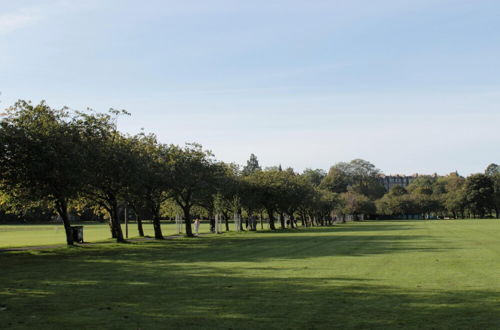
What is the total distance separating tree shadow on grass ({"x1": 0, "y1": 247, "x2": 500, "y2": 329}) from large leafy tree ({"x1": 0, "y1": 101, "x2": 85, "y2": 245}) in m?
13.2

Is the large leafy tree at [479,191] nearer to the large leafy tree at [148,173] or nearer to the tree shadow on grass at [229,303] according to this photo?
the large leafy tree at [148,173]

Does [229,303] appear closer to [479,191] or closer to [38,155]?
[38,155]

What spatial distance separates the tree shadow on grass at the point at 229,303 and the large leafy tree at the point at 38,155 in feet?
43.2

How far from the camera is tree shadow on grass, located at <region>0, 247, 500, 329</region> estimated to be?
11.3 metres

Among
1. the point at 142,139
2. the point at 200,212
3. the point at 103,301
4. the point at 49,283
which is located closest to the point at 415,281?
the point at 103,301

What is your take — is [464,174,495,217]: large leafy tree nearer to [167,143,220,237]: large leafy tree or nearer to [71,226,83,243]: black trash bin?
[167,143,220,237]: large leafy tree

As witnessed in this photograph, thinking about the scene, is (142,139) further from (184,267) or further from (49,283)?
Result: (49,283)

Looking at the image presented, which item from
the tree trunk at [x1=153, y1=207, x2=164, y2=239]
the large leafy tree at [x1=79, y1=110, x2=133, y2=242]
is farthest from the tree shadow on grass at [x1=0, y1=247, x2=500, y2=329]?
the tree trunk at [x1=153, y1=207, x2=164, y2=239]

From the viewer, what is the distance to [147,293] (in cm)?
1545

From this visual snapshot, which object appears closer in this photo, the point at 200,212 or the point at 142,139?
the point at 142,139

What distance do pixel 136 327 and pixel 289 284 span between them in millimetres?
7036

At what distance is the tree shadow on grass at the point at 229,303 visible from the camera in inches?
444

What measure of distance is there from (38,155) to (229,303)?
2252 cm

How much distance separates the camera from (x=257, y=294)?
1495 cm
